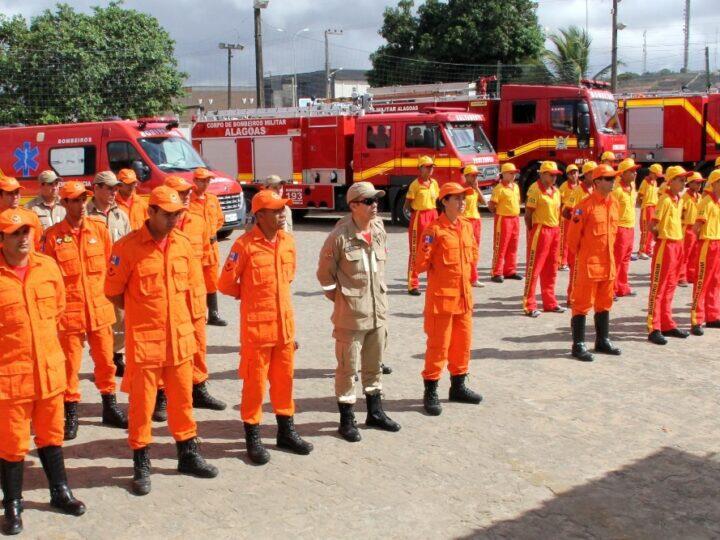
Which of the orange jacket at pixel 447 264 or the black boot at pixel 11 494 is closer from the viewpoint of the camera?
the black boot at pixel 11 494

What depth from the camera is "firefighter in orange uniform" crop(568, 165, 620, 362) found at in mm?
7777

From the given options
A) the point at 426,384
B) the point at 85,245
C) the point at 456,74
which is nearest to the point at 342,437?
the point at 426,384

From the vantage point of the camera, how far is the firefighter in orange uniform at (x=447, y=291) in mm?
6262

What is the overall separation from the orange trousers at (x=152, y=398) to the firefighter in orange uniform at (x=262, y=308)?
0.46 meters

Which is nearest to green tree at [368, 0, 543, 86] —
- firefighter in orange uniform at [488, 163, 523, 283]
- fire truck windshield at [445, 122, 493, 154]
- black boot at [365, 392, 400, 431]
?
fire truck windshield at [445, 122, 493, 154]

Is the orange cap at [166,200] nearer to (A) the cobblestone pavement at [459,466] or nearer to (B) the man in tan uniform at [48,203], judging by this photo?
(A) the cobblestone pavement at [459,466]

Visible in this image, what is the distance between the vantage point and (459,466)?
17.5 ft

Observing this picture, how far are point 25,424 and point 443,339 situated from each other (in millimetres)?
3106

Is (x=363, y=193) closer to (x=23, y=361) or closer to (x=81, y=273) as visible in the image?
(x=81, y=273)

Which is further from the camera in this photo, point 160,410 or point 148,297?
point 160,410

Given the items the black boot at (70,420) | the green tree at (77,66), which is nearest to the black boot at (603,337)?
the black boot at (70,420)

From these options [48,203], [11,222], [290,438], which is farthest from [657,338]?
[11,222]

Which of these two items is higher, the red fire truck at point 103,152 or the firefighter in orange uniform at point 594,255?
the red fire truck at point 103,152

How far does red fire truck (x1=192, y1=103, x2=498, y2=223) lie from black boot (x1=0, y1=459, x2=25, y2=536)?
1423cm
